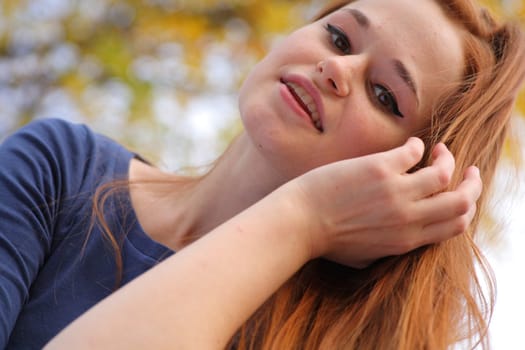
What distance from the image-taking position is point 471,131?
5.02ft

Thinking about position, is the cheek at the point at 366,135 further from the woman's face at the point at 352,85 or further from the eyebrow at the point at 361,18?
the eyebrow at the point at 361,18

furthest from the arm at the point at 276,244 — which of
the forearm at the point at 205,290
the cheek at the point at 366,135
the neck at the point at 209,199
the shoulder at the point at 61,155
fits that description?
the shoulder at the point at 61,155

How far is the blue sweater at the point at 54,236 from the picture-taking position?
1426 millimetres

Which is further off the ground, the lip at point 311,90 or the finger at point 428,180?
the lip at point 311,90

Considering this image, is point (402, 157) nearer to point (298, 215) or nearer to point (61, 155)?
point (298, 215)

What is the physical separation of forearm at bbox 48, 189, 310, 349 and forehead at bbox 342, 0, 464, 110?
1.32ft

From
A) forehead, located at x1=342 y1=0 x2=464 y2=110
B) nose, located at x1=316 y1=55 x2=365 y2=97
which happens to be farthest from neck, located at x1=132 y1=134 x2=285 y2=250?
forehead, located at x1=342 y1=0 x2=464 y2=110

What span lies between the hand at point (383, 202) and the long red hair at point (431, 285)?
0.28 ft

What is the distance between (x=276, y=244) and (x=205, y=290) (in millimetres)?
153

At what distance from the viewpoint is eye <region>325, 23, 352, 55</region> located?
5.02 feet

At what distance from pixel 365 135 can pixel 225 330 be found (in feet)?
1.60

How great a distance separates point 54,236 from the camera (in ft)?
5.05

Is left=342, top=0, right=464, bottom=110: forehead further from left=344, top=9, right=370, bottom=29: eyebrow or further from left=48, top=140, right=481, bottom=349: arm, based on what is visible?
left=48, top=140, right=481, bottom=349: arm

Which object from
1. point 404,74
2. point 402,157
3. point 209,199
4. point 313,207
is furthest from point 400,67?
point 209,199
